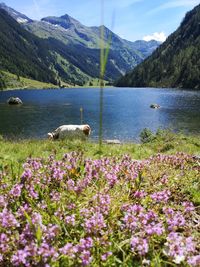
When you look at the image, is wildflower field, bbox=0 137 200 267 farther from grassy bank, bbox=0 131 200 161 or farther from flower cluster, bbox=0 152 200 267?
grassy bank, bbox=0 131 200 161

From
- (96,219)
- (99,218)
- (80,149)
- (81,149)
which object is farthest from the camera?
(80,149)

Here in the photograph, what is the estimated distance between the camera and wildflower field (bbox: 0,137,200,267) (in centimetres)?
392

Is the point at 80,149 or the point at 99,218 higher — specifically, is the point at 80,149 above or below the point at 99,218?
below

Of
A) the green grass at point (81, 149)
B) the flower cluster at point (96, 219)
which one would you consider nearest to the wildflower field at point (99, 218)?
the flower cluster at point (96, 219)

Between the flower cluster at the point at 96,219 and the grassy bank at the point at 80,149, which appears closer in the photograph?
the flower cluster at the point at 96,219

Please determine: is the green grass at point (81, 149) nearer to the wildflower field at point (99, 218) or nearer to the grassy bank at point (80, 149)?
the grassy bank at point (80, 149)

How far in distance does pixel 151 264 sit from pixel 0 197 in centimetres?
Result: 232

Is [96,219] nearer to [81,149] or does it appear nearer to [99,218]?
[99,218]

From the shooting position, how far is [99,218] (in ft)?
15.0

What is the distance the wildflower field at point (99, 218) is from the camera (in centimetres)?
392

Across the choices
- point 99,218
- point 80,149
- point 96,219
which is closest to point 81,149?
point 80,149

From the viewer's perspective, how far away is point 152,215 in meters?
4.71

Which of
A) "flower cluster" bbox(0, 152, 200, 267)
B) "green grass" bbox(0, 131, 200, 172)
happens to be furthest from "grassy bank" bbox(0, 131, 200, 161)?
"flower cluster" bbox(0, 152, 200, 267)

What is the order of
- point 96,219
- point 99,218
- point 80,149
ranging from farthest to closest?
point 80,149 < point 99,218 < point 96,219
